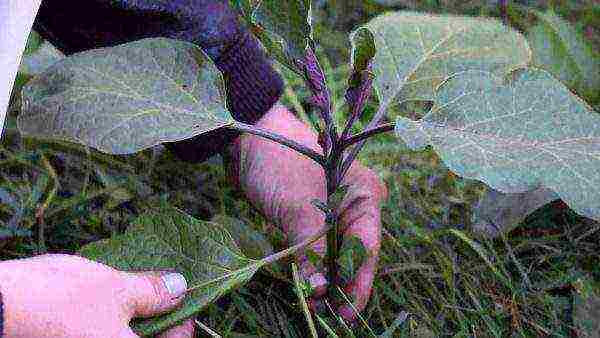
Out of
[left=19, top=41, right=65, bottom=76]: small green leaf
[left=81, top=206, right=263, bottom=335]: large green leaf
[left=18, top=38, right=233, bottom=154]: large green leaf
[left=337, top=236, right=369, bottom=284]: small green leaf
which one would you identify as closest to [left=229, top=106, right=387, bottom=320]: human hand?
[left=337, top=236, right=369, bottom=284]: small green leaf

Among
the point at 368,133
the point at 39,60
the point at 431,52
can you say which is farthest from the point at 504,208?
the point at 39,60

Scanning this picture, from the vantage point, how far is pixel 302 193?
1122 mm

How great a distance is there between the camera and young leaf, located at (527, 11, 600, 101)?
1.41 m

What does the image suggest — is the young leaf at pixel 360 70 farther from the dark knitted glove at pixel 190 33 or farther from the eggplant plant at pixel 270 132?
the dark knitted glove at pixel 190 33

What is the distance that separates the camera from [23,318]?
78 cm

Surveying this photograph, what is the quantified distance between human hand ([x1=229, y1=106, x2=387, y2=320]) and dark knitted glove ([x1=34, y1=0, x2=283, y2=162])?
0.05 meters

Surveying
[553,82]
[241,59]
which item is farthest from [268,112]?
[553,82]

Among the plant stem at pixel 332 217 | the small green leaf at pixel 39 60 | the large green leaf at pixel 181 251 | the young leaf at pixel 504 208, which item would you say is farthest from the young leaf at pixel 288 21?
the small green leaf at pixel 39 60

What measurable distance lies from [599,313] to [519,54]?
34cm

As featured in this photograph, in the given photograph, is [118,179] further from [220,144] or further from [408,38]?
[408,38]

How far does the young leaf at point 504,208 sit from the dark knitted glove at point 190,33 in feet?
1.12

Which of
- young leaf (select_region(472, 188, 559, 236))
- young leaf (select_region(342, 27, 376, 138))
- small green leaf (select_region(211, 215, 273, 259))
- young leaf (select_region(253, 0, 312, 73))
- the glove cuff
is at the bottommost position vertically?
young leaf (select_region(472, 188, 559, 236))

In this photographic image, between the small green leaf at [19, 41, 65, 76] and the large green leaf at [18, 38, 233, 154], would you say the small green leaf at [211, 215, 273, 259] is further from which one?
the small green leaf at [19, 41, 65, 76]

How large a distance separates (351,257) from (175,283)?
0.22 m
